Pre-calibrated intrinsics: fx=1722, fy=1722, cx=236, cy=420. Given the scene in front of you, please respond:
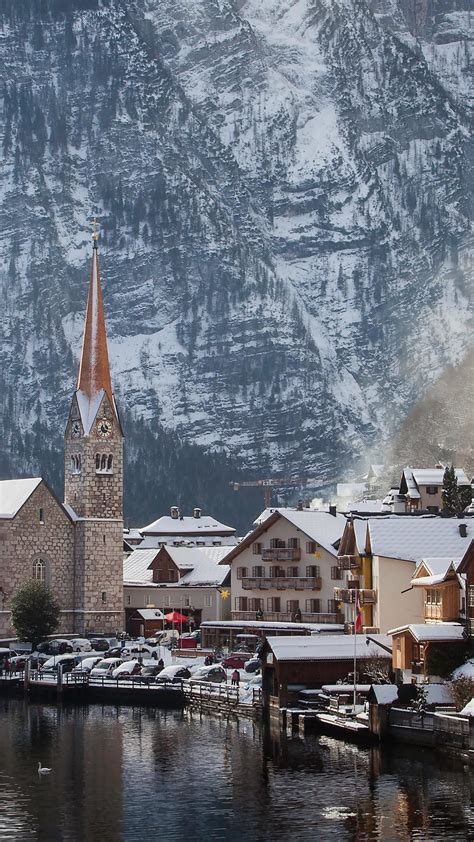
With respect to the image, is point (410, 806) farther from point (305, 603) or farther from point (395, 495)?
point (395, 495)

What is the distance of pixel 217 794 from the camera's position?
229ft

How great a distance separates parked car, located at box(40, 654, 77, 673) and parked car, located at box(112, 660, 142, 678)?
15.4 ft

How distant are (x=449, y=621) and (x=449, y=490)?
6412 cm

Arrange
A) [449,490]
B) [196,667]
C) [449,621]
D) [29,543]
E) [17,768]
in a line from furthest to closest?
[449,490]
[29,543]
[196,667]
[449,621]
[17,768]

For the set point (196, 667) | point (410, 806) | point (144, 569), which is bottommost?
point (410, 806)

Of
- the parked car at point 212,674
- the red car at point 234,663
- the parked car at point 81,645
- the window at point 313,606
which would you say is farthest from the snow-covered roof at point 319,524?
the parked car at point 212,674

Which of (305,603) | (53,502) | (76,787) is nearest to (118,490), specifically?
(53,502)

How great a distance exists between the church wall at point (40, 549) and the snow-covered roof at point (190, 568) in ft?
35.1

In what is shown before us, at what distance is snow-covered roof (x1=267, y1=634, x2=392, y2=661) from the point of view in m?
91.8

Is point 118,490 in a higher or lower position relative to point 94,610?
higher

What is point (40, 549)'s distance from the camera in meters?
140

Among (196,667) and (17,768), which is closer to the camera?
(17,768)

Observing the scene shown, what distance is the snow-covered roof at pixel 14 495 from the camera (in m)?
139

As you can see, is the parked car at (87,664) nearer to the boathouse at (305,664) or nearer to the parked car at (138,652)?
the parked car at (138,652)
